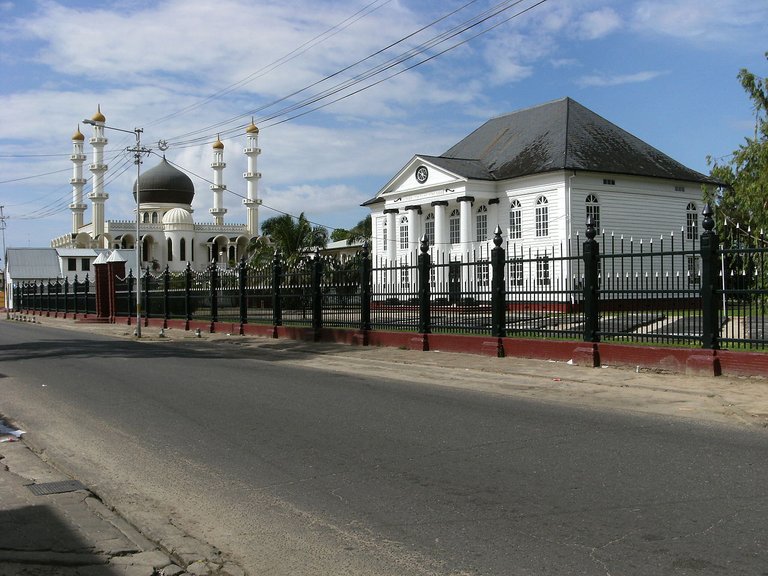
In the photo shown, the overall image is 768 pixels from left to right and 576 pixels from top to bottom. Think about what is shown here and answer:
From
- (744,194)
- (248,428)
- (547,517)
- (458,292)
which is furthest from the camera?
(744,194)

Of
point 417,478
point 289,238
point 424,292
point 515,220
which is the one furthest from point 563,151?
point 417,478

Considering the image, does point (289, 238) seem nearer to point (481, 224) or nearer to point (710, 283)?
point (481, 224)

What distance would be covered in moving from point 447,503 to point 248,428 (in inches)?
150

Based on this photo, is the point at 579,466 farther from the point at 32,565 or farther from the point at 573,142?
the point at 573,142

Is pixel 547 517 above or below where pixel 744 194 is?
below

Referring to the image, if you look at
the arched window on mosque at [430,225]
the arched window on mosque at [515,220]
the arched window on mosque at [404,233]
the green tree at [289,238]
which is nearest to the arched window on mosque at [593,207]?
the arched window on mosque at [515,220]

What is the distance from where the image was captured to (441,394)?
466 inches

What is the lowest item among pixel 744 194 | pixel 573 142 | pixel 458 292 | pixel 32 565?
pixel 32 565

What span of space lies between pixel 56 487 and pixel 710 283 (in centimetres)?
987

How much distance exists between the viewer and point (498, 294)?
16406mm

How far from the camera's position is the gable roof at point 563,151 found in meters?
36.7

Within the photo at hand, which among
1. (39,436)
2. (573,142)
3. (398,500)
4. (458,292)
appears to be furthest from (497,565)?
(573,142)

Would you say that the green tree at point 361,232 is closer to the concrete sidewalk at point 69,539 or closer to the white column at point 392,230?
the white column at point 392,230

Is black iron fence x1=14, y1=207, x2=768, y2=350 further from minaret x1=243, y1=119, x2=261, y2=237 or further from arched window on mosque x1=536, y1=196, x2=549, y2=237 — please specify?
minaret x1=243, y1=119, x2=261, y2=237
